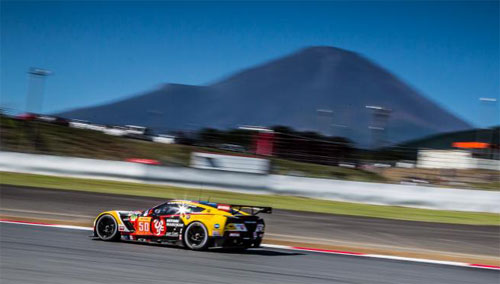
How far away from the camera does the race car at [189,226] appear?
9953 millimetres

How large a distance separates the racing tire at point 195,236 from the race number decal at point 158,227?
0.43m

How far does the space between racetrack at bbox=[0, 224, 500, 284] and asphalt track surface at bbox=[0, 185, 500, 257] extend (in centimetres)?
305

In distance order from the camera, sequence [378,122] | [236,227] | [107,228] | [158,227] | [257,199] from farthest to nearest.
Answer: [378,122], [257,199], [107,228], [158,227], [236,227]

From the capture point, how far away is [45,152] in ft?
93.0

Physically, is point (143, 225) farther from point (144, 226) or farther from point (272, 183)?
point (272, 183)

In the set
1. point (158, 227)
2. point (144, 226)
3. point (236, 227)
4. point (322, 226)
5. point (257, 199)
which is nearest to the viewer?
point (236, 227)

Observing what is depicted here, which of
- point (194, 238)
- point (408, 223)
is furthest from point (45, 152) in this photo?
point (194, 238)

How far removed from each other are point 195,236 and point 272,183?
13.2m

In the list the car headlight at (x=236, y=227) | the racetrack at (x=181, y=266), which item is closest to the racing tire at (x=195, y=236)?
the racetrack at (x=181, y=266)

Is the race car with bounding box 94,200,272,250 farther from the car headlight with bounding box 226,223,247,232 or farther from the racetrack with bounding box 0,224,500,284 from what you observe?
the racetrack with bounding box 0,224,500,284

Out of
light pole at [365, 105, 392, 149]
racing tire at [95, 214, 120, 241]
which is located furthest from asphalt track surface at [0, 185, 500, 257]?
light pole at [365, 105, 392, 149]

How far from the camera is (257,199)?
21.6m

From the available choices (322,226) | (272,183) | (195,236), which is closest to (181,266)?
(195,236)

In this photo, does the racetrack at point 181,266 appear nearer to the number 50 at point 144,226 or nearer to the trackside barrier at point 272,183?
the number 50 at point 144,226
